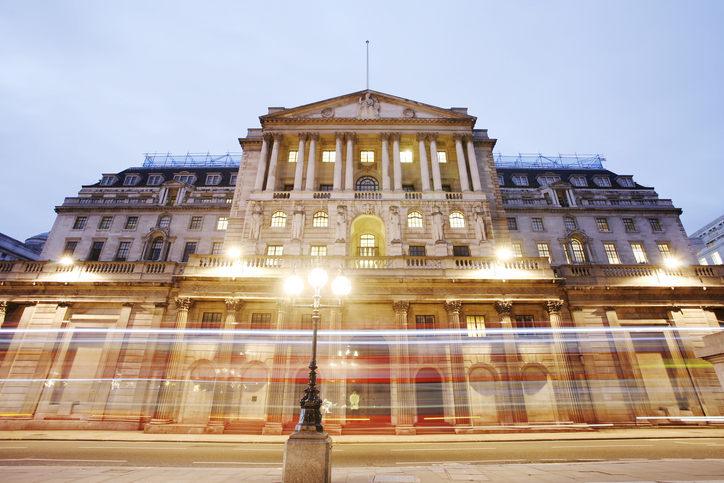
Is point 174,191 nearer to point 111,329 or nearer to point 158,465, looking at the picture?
point 111,329

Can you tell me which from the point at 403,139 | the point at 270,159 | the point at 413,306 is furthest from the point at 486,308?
the point at 270,159

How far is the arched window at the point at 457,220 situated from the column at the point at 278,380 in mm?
16445

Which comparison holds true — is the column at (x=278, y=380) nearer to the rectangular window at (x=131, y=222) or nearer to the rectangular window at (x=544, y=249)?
the rectangular window at (x=544, y=249)

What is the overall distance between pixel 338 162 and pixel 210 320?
60.0ft

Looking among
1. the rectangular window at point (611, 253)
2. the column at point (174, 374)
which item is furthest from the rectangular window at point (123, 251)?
the rectangular window at point (611, 253)

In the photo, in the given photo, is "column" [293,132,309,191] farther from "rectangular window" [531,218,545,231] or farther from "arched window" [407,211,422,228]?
"rectangular window" [531,218,545,231]

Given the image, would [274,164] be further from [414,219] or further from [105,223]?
[105,223]

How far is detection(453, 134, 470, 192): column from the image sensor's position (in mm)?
33094

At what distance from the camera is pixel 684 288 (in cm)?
2509

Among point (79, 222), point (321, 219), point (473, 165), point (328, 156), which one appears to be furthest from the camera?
point (79, 222)

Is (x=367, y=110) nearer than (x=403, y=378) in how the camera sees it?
No

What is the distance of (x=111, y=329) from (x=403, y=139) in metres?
30.7

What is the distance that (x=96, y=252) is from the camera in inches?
1642

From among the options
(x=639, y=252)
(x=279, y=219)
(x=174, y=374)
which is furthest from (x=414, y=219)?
(x=639, y=252)
